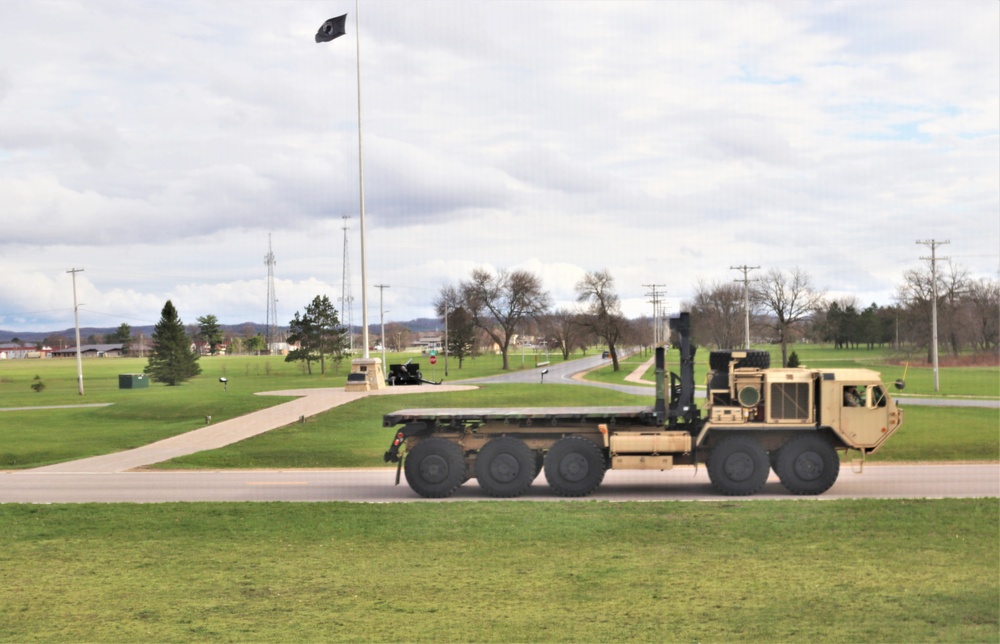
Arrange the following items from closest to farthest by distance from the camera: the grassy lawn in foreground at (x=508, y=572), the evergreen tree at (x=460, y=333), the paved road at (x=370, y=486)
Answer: the grassy lawn in foreground at (x=508, y=572) < the paved road at (x=370, y=486) < the evergreen tree at (x=460, y=333)

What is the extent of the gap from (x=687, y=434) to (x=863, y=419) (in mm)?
3309

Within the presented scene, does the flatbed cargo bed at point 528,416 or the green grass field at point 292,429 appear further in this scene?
the green grass field at point 292,429

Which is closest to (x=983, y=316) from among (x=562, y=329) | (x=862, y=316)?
(x=862, y=316)

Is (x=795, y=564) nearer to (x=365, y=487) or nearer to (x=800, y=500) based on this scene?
(x=800, y=500)

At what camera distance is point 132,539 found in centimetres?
1467

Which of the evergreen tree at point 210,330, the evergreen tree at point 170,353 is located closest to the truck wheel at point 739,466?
the evergreen tree at point 170,353

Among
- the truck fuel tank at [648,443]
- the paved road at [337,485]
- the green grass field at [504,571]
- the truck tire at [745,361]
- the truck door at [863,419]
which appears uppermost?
the truck tire at [745,361]

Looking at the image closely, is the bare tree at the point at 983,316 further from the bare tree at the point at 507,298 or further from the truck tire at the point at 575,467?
the truck tire at the point at 575,467

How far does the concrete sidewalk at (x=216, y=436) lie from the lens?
26.8 m

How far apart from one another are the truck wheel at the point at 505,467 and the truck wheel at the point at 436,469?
43 centimetres

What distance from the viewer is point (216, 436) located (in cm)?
3183

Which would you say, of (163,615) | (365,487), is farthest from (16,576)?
(365,487)

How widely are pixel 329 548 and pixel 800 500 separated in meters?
8.35

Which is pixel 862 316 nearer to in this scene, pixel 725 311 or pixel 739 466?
pixel 725 311
